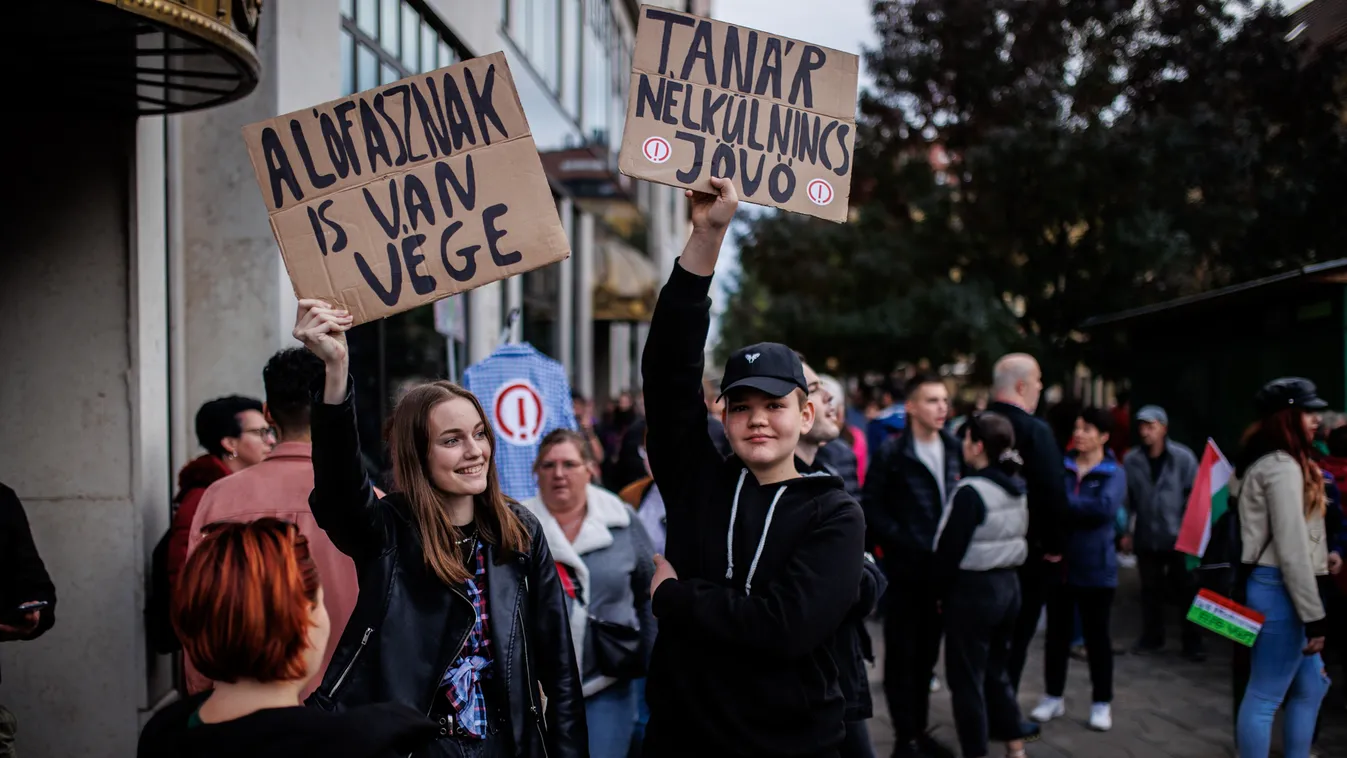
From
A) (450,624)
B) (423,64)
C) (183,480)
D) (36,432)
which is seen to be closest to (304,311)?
(450,624)

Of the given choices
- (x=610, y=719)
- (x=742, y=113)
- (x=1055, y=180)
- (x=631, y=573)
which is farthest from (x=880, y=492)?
(x=1055, y=180)

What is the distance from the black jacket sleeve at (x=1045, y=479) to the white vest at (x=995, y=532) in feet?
1.07

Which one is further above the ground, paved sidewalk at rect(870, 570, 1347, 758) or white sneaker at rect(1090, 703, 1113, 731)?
white sneaker at rect(1090, 703, 1113, 731)

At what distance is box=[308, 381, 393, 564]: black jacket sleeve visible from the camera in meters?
2.61

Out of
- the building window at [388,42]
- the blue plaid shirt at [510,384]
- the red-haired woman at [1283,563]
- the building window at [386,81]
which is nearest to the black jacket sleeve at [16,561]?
the blue plaid shirt at [510,384]

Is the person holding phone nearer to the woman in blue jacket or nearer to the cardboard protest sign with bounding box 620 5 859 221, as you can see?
the cardboard protest sign with bounding box 620 5 859 221

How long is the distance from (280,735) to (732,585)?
3.93 ft

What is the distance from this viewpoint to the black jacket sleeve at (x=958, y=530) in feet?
17.8

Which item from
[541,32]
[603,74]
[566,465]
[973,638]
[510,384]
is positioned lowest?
[973,638]

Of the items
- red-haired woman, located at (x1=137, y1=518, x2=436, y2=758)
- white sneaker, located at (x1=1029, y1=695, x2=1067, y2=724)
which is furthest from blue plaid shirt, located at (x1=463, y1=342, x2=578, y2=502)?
red-haired woman, located at (x1=137, y1=518, x2=436, y2=758)

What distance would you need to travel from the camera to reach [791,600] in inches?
98.3

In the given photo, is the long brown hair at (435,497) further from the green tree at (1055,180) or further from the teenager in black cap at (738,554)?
the green tree at (1055,180)

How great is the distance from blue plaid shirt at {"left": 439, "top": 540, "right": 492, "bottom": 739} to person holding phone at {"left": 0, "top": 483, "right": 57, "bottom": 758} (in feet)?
6.29

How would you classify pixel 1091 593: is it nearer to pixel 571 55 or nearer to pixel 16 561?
pixel 16 561
